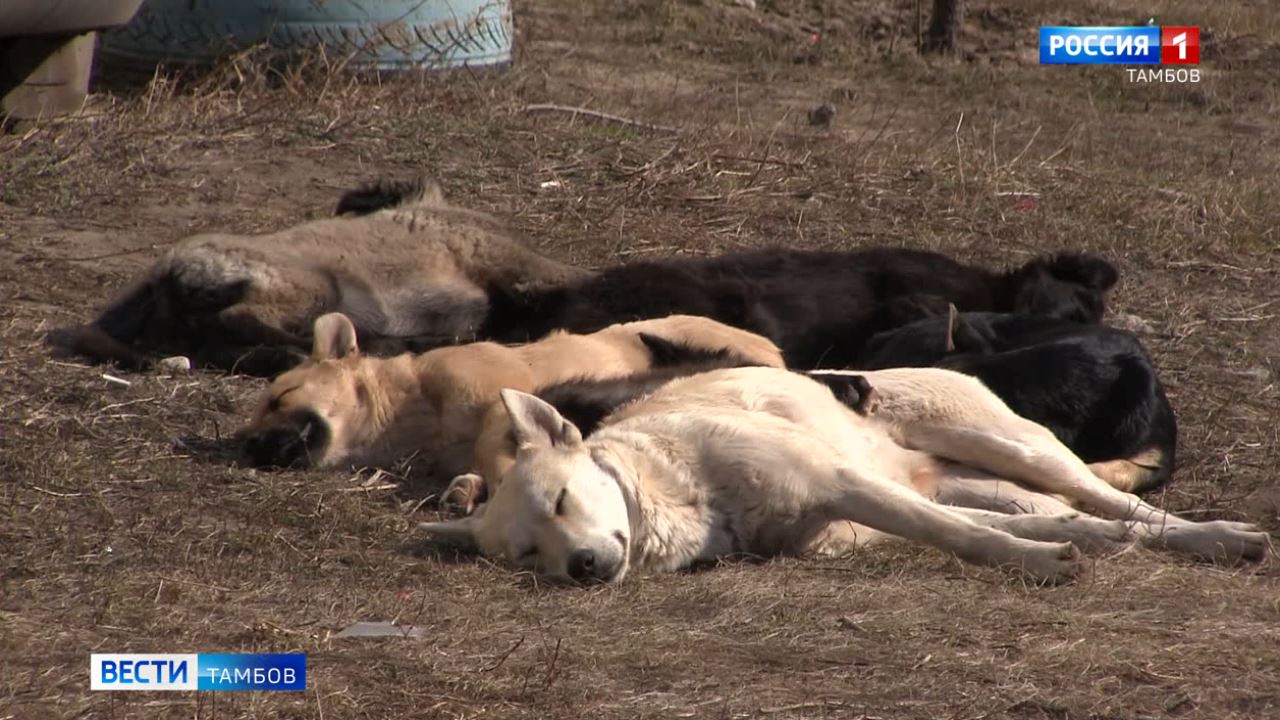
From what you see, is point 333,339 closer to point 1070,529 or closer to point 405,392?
point 405,392

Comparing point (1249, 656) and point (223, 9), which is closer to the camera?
point (1249, 656)

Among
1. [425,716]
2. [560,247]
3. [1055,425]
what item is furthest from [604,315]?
[425,716]

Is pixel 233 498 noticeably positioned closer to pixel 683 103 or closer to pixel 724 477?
pixel 724 477

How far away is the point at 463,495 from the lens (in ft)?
20.6

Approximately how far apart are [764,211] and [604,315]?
2431mm

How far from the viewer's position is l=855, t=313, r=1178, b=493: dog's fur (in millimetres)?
6816

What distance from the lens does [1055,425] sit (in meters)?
6.91

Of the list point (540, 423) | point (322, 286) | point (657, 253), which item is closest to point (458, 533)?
point (540, 423)

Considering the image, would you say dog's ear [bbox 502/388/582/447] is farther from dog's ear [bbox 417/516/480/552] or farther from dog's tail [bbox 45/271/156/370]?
dog's tail [bbox 45/271/156/370]

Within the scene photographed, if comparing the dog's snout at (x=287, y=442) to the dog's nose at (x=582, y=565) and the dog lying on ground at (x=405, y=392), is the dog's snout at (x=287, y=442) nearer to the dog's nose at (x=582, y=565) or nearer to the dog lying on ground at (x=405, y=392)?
the dog lying on ground at (x=405, y=392)

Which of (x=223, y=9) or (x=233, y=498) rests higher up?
(x=223, y=9)

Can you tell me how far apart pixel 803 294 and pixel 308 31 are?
5.37 m

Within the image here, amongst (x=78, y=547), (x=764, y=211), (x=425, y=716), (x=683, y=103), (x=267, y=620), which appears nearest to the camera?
(x=425, y=716)

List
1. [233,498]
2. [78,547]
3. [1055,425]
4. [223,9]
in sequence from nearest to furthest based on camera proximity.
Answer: [78,547]
[233,498]
[1055,425]
[223,9]
